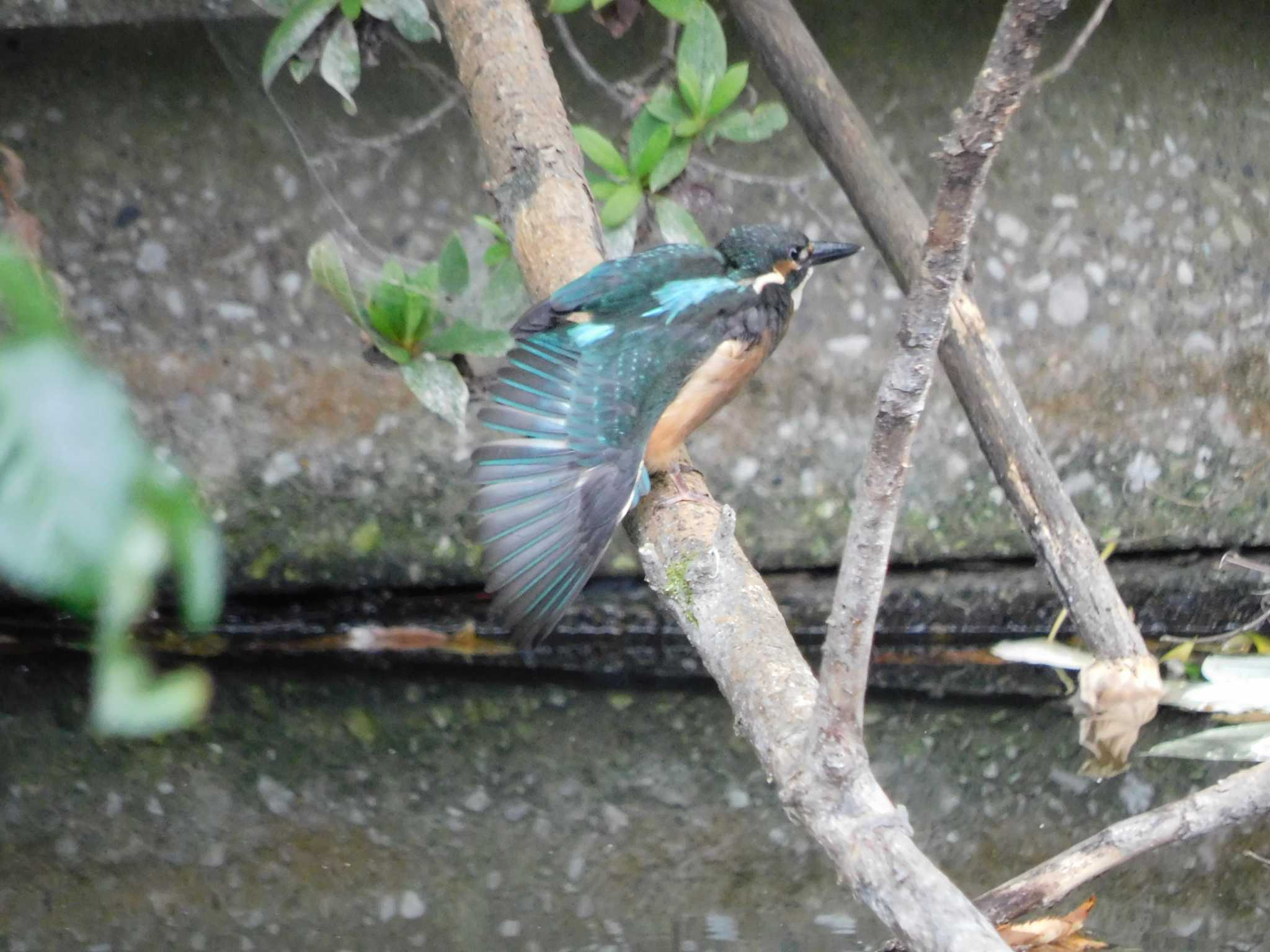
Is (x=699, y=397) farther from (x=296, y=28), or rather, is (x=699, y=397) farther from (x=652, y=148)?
(x=296, y=28)

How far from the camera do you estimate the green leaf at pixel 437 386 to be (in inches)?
64.2

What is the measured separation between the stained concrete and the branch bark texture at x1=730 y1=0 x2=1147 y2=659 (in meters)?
0.42

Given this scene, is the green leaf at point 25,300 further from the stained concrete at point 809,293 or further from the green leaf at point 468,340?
the stained concrete at point 809,293

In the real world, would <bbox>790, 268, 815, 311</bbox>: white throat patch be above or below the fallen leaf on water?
above

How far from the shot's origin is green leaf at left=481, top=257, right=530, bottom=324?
168 cm

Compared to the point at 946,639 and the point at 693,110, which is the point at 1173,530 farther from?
the point at 693,110

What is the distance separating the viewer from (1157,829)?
1.04 m

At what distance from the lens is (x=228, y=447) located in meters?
2.09

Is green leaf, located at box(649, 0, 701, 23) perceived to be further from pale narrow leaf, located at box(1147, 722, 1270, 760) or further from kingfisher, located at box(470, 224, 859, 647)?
pale narrow leaf, located at box(1147, 722, 1270, 760)

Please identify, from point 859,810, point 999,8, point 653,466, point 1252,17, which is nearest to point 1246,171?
point 1252,17

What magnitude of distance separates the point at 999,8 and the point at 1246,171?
505mm

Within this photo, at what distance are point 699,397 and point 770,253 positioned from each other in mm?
232

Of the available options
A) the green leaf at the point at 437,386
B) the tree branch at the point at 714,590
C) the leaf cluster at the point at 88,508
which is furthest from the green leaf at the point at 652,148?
the leaf cluster at the point at 88,508

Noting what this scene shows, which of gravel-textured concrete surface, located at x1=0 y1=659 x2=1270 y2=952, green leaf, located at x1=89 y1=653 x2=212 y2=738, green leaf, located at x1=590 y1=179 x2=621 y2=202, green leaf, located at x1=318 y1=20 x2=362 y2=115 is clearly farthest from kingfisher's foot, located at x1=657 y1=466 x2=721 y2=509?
green leaf, located at x1=89 y1=653 x2=212 y2=738
